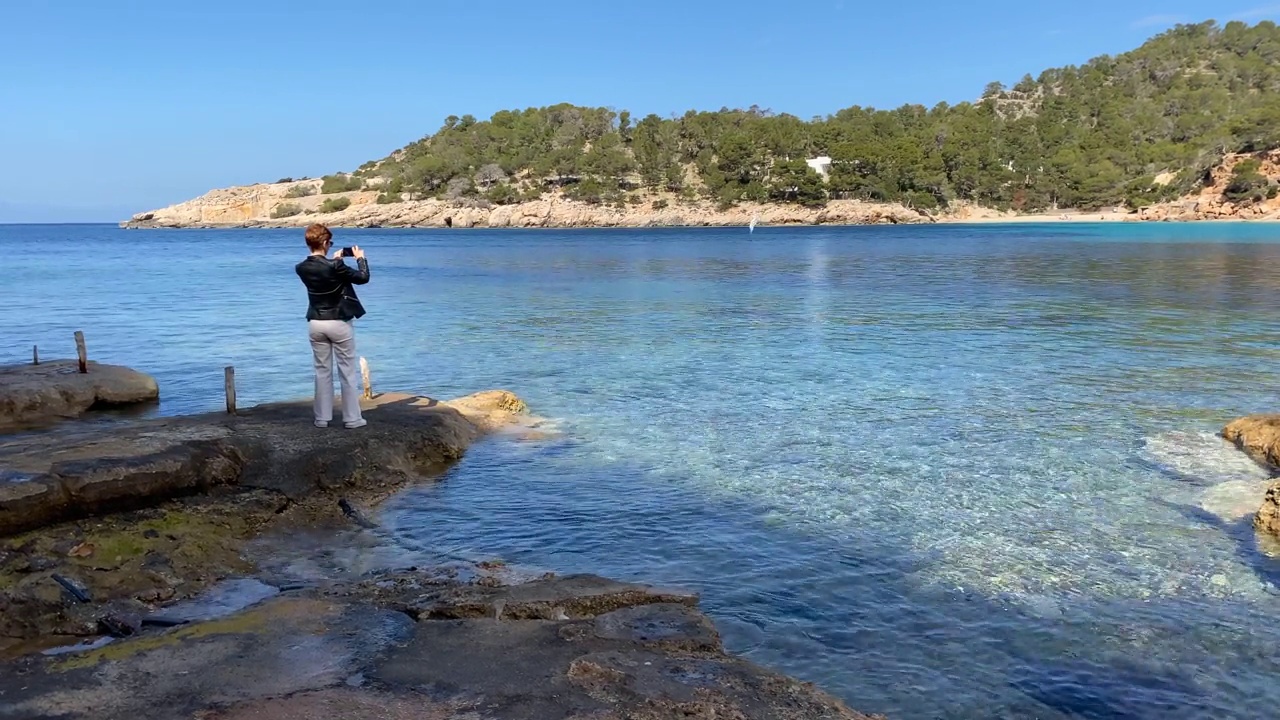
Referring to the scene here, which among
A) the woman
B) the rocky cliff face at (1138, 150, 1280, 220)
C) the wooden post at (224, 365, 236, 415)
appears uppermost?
the rocky cliff face at (1138, 150, 1280, 220)

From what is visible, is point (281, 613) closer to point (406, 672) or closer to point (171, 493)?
point (406, 672)

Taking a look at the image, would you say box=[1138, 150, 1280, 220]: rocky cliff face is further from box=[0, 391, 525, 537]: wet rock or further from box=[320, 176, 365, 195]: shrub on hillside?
box=[320, 176, 365, 195]: shrub on hillside

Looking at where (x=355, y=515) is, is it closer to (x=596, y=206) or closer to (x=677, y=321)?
(x=677, y=321)

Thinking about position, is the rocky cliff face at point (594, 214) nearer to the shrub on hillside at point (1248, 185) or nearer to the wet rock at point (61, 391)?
the shrub on hillside at point (1248, 185)

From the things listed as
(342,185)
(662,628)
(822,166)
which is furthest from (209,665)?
(342,185)

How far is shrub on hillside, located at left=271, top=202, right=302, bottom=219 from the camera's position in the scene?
18212 centimetres

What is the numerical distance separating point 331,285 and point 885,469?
733cm

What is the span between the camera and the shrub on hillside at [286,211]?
182 metres

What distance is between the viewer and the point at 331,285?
10.6 m

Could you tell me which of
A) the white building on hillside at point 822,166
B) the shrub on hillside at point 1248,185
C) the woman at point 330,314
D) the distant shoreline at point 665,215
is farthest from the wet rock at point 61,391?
the white building on hillside at point 822,166

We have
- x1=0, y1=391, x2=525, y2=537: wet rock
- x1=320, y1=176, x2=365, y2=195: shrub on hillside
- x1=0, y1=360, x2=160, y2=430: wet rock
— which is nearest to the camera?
x1=0, y1=391, x2=525, y2=537: wet rock

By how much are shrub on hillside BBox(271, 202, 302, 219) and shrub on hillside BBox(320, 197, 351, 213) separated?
36.3 feet

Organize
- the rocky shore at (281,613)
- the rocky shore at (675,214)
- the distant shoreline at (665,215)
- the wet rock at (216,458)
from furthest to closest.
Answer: the distant shoreline at (665,215) < the rocky shore at (675,214) < the wet rock at (216,458) < the rocky shore at (281,613)

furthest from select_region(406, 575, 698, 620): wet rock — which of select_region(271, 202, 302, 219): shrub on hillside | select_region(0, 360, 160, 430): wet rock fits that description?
select_region(271, 202, 302, 219): shrub on hillside
